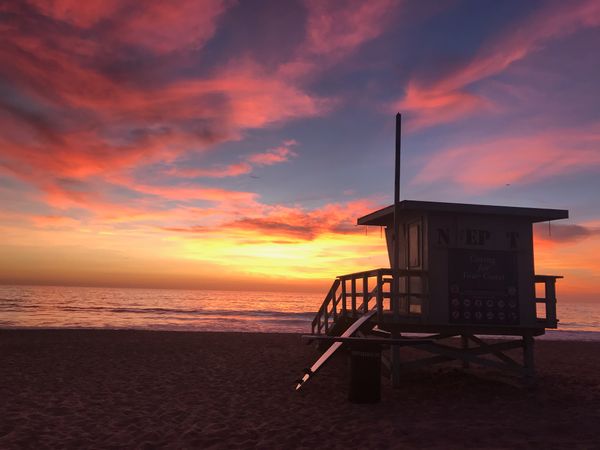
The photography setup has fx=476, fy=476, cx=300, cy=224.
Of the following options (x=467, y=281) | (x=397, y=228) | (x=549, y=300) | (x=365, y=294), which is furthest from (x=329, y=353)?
(x=549, y=300)

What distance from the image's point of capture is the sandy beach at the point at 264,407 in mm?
7184

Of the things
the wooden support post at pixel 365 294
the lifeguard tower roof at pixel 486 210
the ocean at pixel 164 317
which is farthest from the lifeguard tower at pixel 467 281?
the ocean at pixel 164 317

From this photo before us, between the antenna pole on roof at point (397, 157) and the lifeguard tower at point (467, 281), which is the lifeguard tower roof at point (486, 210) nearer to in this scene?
the lifeguard tower at point (467, 281)

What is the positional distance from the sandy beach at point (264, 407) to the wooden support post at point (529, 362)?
0.27m

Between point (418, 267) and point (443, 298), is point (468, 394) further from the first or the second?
point (418, 267)

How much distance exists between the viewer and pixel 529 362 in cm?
1164

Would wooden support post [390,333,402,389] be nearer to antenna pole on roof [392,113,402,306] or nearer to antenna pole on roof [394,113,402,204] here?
antenna pole on roof [392,113,402,306]

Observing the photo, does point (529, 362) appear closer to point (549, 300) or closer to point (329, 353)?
point (549, 300)

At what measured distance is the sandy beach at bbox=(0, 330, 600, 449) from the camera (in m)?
7.18

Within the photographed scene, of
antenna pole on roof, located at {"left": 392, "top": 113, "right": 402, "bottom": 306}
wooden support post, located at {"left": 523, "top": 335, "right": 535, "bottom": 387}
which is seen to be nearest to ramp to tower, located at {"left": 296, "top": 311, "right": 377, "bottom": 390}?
antenna pole on roof, located at {"left": 392, "top": 113, "right": 402, "bottom": 306}

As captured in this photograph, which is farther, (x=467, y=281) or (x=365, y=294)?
(x=365, y=294)

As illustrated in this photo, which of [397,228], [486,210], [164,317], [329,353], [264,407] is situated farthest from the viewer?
[164,317]

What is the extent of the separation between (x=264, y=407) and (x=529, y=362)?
22.1 ft

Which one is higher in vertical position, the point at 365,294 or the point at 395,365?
the point at 365,294
